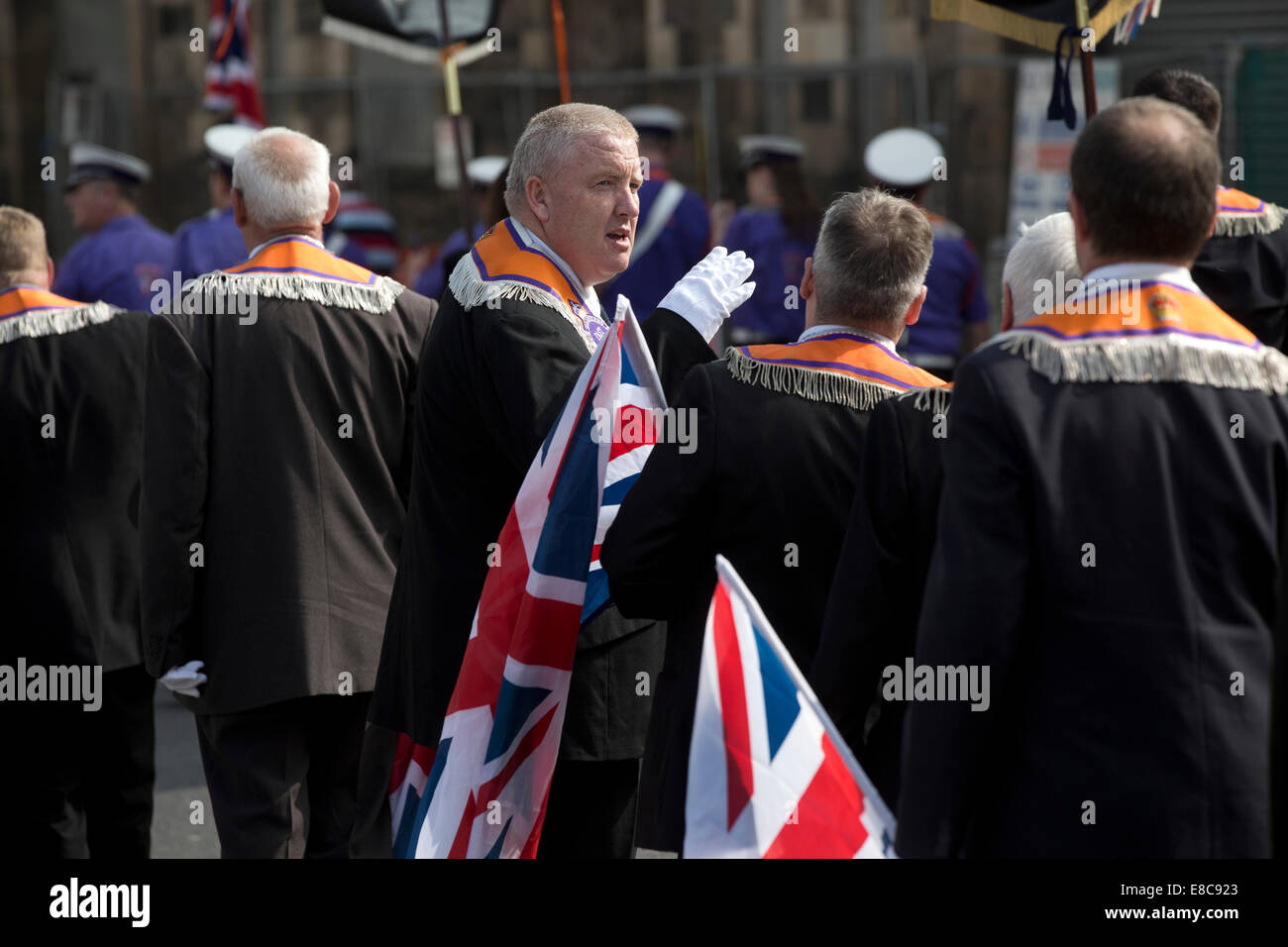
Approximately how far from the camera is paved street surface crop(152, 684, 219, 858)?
546 centimetres

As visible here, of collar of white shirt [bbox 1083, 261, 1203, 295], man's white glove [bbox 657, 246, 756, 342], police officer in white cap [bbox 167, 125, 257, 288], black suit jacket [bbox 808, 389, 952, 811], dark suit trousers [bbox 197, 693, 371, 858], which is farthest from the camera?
police officer in white cap [bbox 167, 125, 257, 288]

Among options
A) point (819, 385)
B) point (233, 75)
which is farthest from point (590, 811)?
point (233, 75)

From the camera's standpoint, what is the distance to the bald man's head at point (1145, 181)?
2457 millimetres

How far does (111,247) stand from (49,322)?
12.2 feet

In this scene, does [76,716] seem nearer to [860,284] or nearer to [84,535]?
[84,535]

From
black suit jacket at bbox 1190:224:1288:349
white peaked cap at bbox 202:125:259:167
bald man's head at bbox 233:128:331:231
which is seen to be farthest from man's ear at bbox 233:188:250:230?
white peaked cap at bbox 202:125:259:167

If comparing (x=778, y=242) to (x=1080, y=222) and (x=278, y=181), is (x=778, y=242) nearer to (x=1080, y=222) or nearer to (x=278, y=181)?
(x=278, y=181)

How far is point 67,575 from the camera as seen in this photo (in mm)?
4805

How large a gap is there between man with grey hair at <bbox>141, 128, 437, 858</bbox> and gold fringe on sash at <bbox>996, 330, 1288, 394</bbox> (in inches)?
89.8

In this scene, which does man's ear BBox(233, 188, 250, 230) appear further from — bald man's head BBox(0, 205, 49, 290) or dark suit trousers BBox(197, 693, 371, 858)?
dark suit trousers BBox(197, 693, 371, 858)

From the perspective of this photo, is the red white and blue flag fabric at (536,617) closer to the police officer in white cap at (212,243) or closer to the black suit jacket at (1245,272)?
the black suit jacket at (1245,272)

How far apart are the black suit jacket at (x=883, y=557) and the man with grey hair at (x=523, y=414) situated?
0.81 m

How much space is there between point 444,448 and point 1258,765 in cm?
193

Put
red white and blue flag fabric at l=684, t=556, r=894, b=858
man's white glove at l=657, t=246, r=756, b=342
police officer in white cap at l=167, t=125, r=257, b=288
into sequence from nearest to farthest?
red white and blue flag fabric at l=684, t=556, r=894, b=858 < man's white glove at l=657, t=246, r=756, b=342 < police officer in white cap at l=167, t=125, r=257, b=288
